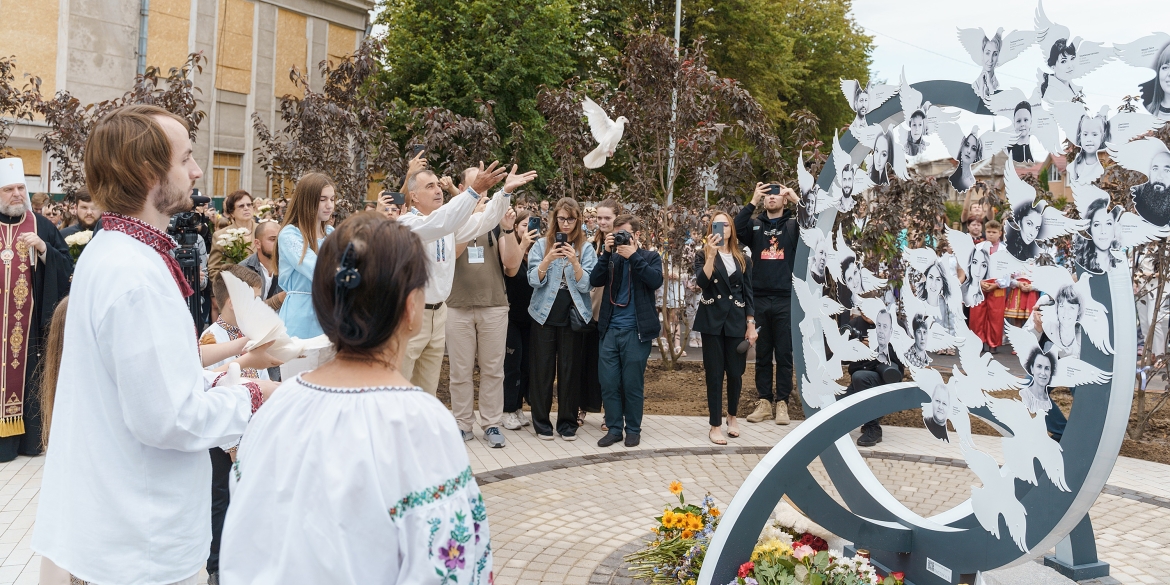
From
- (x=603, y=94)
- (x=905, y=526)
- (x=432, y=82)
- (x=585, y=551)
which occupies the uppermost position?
(x=432, y=82)

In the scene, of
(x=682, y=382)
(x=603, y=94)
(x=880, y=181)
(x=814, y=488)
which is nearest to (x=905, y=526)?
(x=814, y=488)

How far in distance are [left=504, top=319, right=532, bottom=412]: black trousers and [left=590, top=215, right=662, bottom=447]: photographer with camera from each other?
87 centimetres

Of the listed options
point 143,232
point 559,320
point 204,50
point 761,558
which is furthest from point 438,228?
point 204,50

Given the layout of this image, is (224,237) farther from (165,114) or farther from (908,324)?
(908,324)

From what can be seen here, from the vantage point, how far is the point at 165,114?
7.85 feet

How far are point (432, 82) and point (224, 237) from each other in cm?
1639

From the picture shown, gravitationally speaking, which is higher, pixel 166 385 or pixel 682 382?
pixel 166 385

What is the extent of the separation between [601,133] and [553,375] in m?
2.02

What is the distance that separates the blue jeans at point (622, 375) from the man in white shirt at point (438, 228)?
4.29 feet

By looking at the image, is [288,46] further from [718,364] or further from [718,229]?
[718,364]

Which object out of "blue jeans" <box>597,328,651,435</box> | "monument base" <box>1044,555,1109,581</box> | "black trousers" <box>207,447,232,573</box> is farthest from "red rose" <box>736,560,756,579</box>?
"blue jeans" <box>597,328,651,435</box>

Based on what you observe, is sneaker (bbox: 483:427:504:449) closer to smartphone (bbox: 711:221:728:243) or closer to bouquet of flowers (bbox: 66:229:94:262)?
smartphone (bbox: 711:221:728:243)

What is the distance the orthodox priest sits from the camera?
633 cm

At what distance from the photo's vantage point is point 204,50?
834 inches
